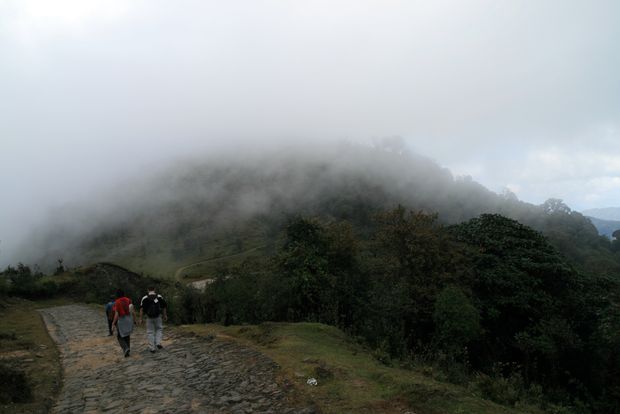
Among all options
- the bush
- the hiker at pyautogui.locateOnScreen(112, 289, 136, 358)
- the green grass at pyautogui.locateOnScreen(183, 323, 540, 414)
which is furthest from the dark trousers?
the green grass at pyautogui.locateOnScreen(183, 323, 540, 414)

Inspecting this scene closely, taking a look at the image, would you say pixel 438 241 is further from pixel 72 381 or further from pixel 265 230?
pixel 265 230

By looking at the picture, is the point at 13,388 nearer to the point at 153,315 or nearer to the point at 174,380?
the point at 174,380

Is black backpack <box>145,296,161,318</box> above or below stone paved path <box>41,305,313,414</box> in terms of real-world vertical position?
above

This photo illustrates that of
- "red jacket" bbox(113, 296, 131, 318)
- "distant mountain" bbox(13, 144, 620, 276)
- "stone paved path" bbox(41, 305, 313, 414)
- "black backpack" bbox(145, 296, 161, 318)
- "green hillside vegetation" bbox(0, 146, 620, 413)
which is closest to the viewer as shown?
"stone paved path" bbox(41, 305, 313, 414)

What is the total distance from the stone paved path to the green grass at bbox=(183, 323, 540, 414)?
22.1 inches

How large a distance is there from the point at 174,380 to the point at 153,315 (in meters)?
3.66

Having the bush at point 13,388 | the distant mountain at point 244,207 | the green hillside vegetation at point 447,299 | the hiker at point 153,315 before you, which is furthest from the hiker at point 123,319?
the distant mountain at point 244,207

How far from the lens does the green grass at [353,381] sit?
6.88 meters

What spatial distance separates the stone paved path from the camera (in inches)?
306

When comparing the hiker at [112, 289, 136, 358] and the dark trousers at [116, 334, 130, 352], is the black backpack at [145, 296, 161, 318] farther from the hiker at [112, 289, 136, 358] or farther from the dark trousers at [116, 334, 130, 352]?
the dark trousers at [116, 334, 130, 352]

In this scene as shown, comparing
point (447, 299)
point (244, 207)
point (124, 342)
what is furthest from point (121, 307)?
point (244, 207)

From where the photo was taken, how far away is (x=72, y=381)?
1059 cm

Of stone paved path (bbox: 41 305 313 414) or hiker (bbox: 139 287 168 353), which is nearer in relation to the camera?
stone paved path (bbox: 41 305 313 414)

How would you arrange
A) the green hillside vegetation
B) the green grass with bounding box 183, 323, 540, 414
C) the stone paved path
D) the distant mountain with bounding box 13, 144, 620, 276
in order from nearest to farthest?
1. the green grass with bounding box 183, 323, 540, 414
2. the stone paved path
3. the green hillside vegetation
4. the distant mountain with bounding box 13, 144, 620, 276
